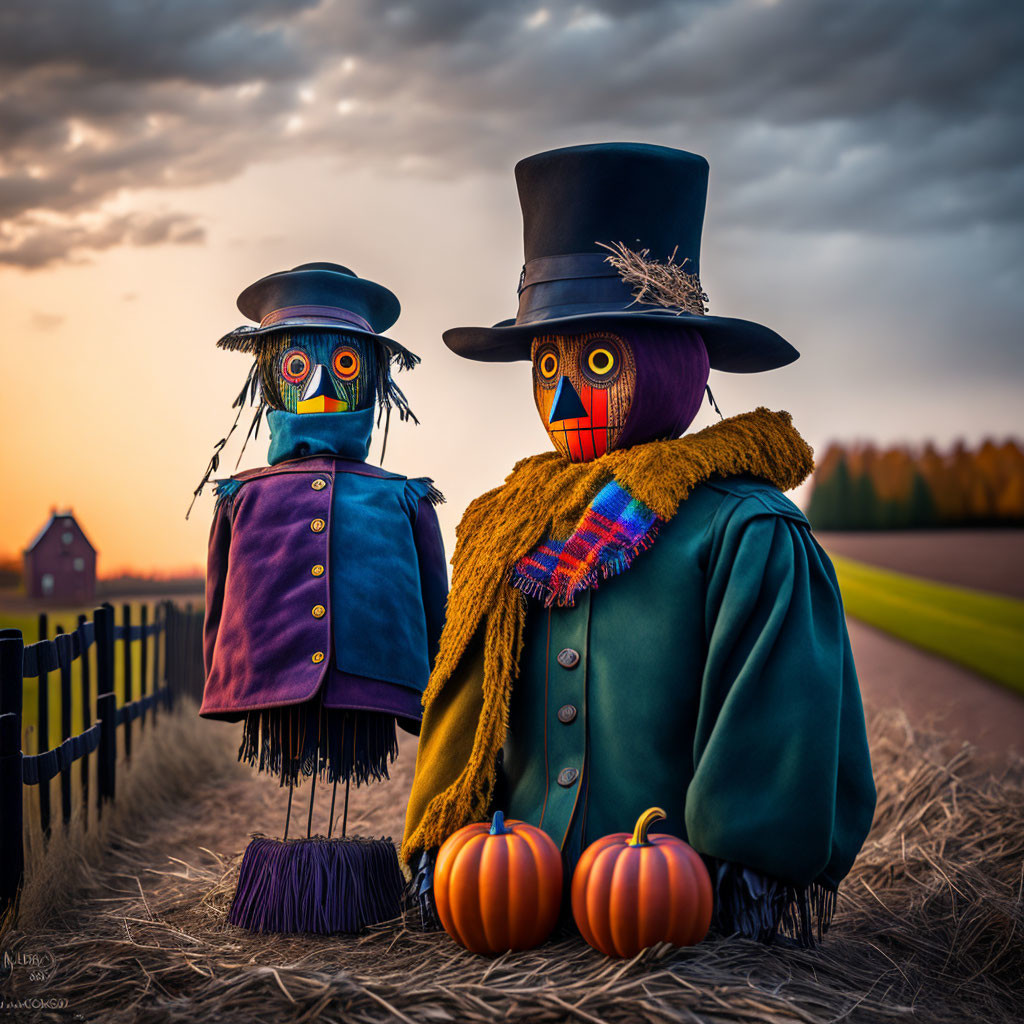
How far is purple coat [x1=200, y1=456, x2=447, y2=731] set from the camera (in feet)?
10.8

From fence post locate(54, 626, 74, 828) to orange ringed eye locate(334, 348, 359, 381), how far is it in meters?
1.97

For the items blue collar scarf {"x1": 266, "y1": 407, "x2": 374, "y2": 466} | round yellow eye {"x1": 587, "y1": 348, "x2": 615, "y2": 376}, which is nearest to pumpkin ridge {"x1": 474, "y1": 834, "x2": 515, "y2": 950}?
round yellow eye {"x1": 587, "y1": 348, "x2": 615, "y2": 376}

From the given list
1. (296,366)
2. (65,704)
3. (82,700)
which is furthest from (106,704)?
(296,366)

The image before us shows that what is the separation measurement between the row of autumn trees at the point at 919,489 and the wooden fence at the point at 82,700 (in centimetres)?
546

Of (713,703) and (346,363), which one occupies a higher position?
(346,363)

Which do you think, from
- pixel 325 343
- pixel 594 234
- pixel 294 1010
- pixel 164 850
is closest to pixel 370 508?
pixel 325 343

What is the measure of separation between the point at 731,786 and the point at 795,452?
39.6 inches

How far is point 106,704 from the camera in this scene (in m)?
5.39

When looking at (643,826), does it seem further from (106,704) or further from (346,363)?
(106,704)

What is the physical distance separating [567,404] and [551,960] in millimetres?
1492

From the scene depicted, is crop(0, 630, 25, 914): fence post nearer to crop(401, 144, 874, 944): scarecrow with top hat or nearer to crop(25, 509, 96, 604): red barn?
crop(401, 144, 874, 944): scarecrow with top hat

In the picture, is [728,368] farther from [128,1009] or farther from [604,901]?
[128,1009]

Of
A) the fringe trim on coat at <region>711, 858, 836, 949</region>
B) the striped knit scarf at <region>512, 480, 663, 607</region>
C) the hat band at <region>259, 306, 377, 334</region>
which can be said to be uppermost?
the hat band at <region>259, 306, 377, 334</region>

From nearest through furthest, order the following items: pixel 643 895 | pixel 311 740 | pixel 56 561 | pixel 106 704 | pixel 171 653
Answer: pixel 643 895
pixel 311 740
pixel 106 704
pixel 56 561
pixel 171 653
